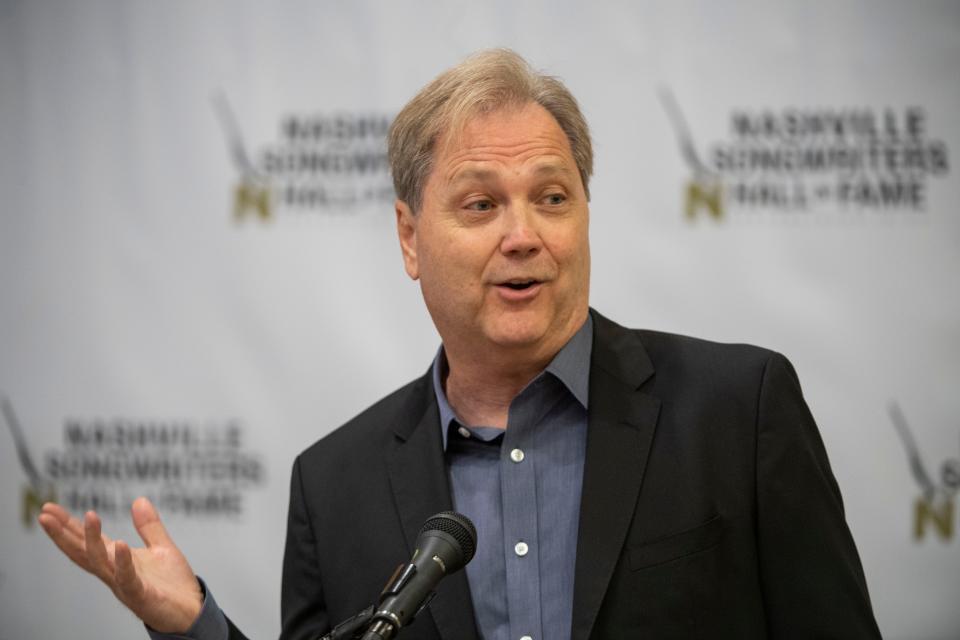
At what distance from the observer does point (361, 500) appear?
2.16m

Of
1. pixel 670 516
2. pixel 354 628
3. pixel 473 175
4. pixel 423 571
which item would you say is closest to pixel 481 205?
pixel 473 175

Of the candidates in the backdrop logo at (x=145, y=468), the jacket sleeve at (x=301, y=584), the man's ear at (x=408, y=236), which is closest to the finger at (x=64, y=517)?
the jacket sleeve at (x=301, y=584)

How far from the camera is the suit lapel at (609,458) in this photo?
183 centimetres

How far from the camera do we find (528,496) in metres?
1.97

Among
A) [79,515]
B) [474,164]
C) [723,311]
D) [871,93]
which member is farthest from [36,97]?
[871,93]

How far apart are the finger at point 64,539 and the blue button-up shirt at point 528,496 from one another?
0.70 m

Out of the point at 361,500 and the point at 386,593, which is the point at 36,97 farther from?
the point at 386,593

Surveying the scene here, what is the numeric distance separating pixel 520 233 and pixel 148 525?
922 mm

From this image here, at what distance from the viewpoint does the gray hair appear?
2.06 m

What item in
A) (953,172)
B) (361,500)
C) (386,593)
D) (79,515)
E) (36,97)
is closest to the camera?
(386,593)

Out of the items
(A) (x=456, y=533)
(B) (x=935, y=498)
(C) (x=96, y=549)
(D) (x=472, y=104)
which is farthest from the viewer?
(B) (x=935, y=498)

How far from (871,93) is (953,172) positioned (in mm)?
329

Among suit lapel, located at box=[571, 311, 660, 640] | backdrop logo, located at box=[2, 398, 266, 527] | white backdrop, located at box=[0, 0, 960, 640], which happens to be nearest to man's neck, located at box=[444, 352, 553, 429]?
suit lapel, located at box=[571, 311, 660, 640]

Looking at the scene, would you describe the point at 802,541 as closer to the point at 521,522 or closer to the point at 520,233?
the point at 521,522
